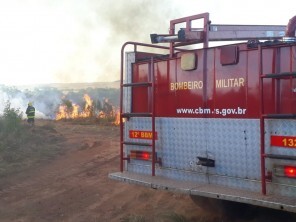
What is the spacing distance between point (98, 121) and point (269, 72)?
23.0 meters

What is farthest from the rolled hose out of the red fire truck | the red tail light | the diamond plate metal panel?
the red tail light

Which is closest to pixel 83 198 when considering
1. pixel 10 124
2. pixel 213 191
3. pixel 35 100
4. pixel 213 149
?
pixel 213 149

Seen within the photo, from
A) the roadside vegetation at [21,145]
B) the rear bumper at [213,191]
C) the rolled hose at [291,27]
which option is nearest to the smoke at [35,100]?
the roadside vegetation at [21,145]

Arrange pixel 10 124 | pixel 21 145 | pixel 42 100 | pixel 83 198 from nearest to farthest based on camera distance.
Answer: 1. pixel 83 198
2. pixel 21 145
3. pixel 10 124
4. pixel 42 100

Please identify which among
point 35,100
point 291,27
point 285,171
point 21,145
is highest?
point 35,100

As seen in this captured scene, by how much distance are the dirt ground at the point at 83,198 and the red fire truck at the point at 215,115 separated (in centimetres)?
114

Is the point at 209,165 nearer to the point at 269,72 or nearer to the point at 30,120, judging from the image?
the point at 269,72

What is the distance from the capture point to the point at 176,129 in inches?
235

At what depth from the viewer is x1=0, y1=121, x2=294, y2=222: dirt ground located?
7582 mm

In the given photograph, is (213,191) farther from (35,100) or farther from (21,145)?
(35,100)

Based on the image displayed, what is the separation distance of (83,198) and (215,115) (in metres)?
4.70

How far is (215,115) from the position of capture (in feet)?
17.8

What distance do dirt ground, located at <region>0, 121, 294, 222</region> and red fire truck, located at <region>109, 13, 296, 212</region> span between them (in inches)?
45.0

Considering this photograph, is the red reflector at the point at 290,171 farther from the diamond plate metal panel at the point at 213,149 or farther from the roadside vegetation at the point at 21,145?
the roadside vegetation at the point at 21,145
